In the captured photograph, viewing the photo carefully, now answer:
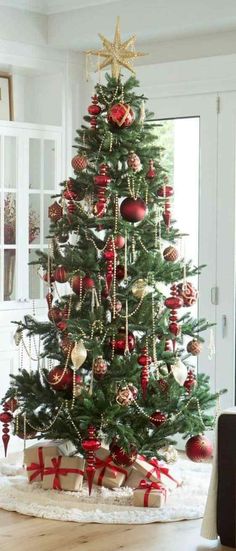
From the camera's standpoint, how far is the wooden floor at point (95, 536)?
15.1ft

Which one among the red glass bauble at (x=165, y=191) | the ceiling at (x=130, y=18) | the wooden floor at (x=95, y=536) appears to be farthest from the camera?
the ceiling at (x=130, y=18)

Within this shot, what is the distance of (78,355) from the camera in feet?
17.4

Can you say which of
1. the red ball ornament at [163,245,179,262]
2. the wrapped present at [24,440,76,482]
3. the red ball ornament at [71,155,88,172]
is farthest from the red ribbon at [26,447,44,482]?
the red ball ornament at [71,155,88,172]

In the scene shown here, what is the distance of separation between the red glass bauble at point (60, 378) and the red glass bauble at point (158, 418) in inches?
18.8

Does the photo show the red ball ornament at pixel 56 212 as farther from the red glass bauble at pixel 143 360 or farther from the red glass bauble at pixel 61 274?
the red glass bauble at pixel 143 360

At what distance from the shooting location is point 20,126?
22.2 feet

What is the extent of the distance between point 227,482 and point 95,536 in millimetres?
681

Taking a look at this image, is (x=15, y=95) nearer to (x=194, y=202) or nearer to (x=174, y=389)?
(x=194, y=202)

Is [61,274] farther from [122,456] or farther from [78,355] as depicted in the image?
[122,456]

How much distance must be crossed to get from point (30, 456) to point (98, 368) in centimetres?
67

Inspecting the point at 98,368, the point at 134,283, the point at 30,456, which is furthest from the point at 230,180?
the point at 30,456

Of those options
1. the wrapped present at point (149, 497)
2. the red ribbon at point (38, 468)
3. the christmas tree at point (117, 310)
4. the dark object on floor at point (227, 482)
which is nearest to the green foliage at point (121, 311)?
the christmas tree at point (117, 310)

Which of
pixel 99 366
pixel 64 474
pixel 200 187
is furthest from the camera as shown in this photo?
pixel 200 187

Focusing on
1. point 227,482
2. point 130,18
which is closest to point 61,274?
point 227,482
